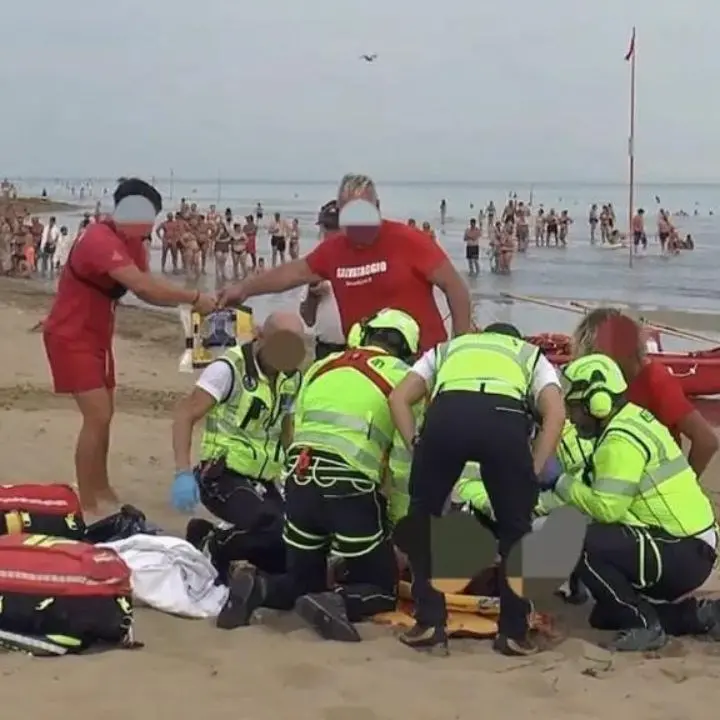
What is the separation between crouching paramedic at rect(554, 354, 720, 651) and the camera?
4.87 meters

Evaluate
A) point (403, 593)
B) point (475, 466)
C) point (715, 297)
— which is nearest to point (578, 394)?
point (475, 466)

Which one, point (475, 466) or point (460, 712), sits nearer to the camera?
point (460, 712)

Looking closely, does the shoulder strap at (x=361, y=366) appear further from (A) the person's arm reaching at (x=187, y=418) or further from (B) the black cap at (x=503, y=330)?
(A) the person's arm reaching at (x=187, y=418)

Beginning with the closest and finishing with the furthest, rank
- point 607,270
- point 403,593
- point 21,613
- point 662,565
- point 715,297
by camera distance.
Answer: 1. point 21,613
2. point 662,565
3. point 403,593
4. point 715,297
5. point 607,270

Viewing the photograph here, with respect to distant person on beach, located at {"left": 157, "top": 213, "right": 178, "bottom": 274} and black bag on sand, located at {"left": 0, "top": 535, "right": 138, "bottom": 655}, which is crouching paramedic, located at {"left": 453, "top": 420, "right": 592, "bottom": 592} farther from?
distant person on beach, located at {"left": 157, "top": 213, "right": 178, "bottom": 274}

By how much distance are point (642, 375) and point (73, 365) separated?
2890mm

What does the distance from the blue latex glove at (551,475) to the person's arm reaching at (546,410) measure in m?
0.42

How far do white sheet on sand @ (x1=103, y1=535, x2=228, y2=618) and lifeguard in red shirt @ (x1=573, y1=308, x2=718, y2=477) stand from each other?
5.63 feet

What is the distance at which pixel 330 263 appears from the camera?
19.9 ft

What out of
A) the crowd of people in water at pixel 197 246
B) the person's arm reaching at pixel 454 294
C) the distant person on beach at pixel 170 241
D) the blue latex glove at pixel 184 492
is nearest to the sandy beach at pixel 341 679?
the blue latex glove at pixel 184 492

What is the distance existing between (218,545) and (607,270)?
2967 cm

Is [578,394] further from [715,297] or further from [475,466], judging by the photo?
[715,297]

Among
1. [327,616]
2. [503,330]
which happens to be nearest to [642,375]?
[503,330]

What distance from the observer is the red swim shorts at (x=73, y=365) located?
6723mm
